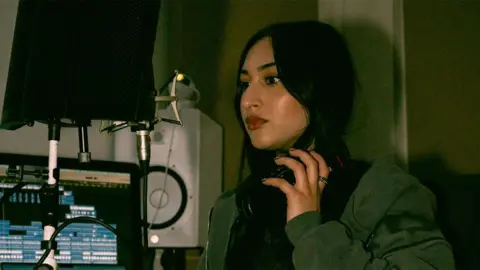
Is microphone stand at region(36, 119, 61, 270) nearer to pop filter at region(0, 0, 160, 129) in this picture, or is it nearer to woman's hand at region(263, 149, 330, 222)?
pop filter at region(0, 0, 160, 129)

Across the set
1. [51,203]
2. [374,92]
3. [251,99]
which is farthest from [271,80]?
[374,92]

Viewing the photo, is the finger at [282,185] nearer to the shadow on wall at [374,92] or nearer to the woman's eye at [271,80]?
the woman's eye at [271,80]

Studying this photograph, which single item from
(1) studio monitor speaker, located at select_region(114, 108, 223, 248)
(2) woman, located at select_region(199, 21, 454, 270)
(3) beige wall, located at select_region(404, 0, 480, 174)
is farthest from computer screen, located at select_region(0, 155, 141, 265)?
(3) beige wall, located at select_region(404, 0, 480, 174)

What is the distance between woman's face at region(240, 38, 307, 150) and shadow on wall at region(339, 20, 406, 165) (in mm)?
581

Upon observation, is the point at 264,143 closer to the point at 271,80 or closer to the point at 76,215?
the point at 271,80

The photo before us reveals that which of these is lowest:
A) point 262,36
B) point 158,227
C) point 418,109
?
point 158,227

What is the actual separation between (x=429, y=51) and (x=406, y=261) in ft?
3.02

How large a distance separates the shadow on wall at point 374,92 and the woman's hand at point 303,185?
0.72 m

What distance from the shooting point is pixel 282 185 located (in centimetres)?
100

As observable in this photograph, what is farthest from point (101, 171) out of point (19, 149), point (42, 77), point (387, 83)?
point (387, 83)

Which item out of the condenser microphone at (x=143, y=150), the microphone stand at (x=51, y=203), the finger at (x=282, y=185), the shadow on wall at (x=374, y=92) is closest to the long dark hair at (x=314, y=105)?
the finger at (x=282, y=185)

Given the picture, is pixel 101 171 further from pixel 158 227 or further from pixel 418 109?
pixel 418 109

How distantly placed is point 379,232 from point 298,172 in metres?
→ 0.18

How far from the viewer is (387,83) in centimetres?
170
